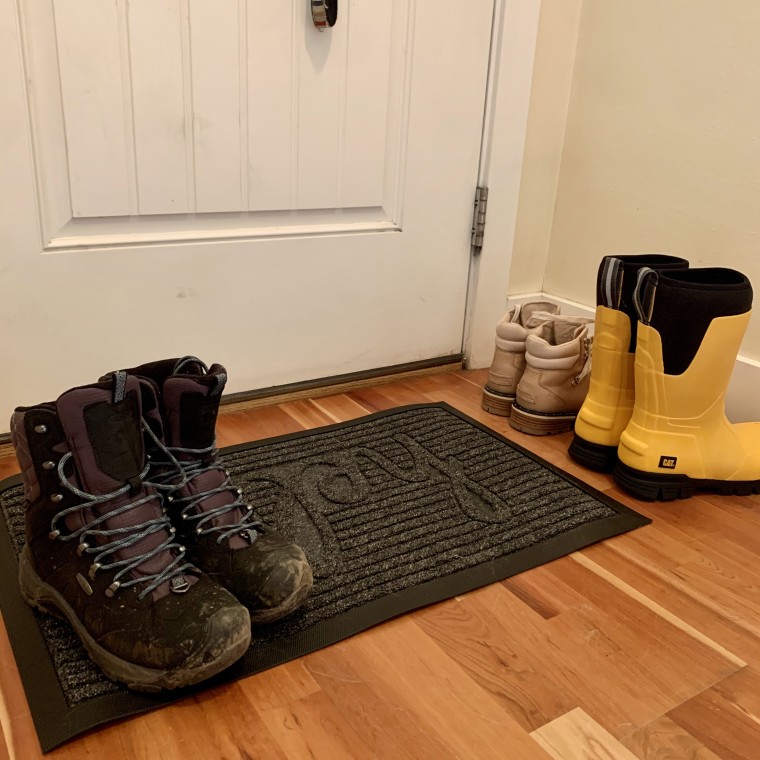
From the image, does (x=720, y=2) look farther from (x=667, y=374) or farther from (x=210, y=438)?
(x=210, y=438)

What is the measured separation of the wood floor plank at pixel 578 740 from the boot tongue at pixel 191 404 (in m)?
0.47

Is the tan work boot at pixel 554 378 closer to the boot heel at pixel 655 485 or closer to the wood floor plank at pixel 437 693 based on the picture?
the boot heel at pixel 655 485

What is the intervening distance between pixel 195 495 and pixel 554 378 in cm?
71

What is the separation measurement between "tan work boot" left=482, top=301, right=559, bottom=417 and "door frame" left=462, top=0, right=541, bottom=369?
7.2 inches

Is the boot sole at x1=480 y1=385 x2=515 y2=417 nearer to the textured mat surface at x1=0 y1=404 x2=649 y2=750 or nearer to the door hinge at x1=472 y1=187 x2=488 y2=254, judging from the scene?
the textured mat surface at x1=0 y1=404 x2=649 y2=750

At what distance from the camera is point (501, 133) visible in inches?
59.0

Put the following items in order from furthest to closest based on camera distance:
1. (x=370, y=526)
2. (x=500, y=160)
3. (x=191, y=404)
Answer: (x=500, y=160) → (x=370, y=526) → (x=191, y=404)

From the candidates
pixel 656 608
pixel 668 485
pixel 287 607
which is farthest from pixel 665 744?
pixel 668 485

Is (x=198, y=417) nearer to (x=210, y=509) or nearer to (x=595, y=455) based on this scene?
(x=210, y=509)

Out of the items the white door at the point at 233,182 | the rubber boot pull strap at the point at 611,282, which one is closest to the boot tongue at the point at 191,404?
the white door at the point at 233,182

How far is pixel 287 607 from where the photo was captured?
2.64ft

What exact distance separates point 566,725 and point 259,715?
11.8 inches

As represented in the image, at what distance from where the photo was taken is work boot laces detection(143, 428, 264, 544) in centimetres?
83

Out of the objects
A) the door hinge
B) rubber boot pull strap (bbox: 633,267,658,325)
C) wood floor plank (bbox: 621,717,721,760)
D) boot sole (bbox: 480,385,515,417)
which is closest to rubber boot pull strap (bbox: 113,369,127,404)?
wood floor plank (bbox: 621,717,721,760)
